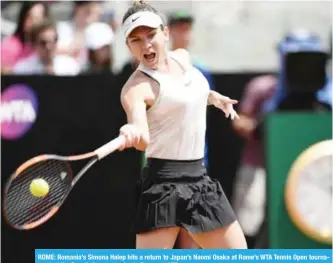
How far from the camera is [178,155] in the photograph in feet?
16.3

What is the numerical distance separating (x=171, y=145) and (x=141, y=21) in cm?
54

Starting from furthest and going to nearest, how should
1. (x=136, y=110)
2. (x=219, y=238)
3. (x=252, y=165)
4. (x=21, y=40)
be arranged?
(x=21, y=40) → (x=252, y=165) → (x=219, y=238) → (x=136, y=110)

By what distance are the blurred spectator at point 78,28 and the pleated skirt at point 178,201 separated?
235 cm

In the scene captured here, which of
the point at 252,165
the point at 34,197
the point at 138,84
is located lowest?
the point at 252,165

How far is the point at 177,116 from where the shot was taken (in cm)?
488

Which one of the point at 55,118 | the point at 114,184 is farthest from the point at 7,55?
the point at 114,184

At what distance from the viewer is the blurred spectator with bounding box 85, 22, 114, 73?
7.29 metres

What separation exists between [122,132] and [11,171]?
8.64ft

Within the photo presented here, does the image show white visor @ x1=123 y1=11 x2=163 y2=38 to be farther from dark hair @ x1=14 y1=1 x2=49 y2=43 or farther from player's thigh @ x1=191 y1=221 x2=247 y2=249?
dark hair @ x1=14 y1=1 x2=49 y2=43

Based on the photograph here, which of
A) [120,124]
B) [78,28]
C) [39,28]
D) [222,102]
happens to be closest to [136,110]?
[222,102]

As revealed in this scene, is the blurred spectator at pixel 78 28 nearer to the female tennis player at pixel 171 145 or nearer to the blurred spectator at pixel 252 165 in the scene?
the blurred spectator at pixel 252 165

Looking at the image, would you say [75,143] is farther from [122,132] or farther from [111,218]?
[122,132]

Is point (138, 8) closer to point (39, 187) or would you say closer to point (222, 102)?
→ point (222, 102)
